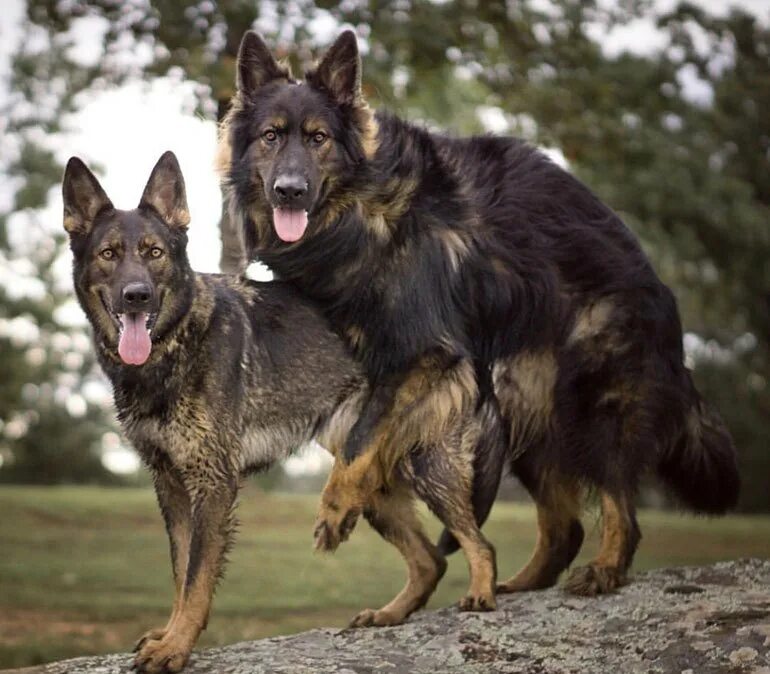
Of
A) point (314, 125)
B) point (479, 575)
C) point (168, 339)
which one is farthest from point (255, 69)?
point (479, 575)

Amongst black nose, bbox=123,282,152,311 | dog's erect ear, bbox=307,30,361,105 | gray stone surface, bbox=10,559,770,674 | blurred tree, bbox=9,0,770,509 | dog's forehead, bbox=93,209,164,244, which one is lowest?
gray stone surface, bbox=10,559,770,674

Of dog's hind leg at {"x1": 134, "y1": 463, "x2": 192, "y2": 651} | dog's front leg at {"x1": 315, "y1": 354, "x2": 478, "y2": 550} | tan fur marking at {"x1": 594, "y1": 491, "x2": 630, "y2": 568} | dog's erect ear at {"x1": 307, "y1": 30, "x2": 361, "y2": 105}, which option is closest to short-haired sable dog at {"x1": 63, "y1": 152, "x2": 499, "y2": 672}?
dog's hind leg at {"x1": 134, "y1": 463, "x2": 192, "y2": 651}

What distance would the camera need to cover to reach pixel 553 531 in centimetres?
704

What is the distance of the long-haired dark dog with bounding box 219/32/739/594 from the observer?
244 inches

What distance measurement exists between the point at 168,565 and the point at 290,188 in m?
6.62

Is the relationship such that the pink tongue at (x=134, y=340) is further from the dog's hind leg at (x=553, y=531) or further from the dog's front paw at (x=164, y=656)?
the dog's hind leg at (x=553, y=531)

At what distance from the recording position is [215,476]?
546 centimetres

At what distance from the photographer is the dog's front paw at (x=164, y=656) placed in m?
5.08

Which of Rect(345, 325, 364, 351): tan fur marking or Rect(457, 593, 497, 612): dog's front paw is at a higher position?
Rect(345, 325, 364, 351): tan fur marking

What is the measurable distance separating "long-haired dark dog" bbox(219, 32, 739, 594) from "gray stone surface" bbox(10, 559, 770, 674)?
0.45 metres

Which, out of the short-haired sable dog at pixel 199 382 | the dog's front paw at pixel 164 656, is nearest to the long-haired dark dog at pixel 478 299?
the short-haired sable dog at pixel 199 382

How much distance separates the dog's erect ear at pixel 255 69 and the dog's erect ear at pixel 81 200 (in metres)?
1.17

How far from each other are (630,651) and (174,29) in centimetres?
647

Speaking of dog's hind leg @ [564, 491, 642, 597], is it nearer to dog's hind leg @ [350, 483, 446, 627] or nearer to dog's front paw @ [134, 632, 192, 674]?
dog's hind leg @ [350, 483, 446, 627]
